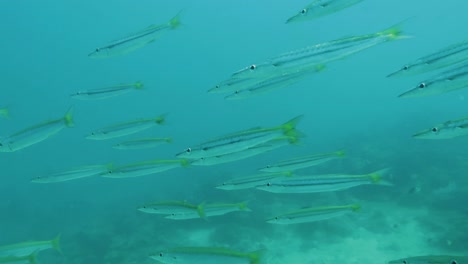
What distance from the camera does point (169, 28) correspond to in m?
6.94

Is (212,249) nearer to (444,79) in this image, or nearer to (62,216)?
(444,79)

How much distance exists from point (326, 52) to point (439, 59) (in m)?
1.25

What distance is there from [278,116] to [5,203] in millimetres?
48180

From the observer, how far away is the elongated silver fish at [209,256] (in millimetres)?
4508

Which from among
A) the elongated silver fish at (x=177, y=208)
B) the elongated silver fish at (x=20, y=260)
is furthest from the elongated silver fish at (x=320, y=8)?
the elongated silver fish at (x=20, y=260)

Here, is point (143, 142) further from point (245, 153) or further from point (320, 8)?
point (320, 8)

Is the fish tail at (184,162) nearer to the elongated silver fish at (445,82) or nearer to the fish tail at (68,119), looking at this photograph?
the fish tail at (68,119)

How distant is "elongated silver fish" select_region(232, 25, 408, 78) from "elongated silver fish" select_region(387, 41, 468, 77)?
14.5 inches

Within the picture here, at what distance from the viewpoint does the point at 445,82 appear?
4.66 m

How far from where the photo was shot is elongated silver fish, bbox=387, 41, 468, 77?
4.68 m

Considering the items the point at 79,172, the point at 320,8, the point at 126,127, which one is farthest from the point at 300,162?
the point at 79,172

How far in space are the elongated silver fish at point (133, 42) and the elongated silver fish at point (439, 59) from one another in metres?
3.76

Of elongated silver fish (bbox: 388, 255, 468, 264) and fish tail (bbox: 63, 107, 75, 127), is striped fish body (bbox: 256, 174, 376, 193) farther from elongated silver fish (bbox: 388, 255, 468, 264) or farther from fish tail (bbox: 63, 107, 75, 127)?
fish tail (bbox: 63, 107, 75, 127)

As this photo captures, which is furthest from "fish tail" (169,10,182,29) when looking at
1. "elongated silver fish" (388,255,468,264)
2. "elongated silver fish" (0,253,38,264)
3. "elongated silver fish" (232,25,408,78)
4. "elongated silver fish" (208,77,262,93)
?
"elongated silver fish" (388,255,468,264)
